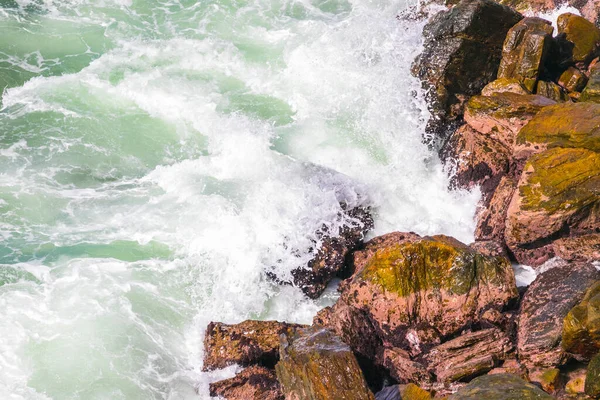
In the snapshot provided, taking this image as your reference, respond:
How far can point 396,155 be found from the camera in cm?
1302

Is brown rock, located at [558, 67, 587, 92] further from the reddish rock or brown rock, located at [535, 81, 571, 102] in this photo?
the reddish rock

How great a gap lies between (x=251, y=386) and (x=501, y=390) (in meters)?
3.65

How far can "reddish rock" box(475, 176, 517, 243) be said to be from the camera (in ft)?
33.3

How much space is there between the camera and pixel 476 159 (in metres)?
11.5

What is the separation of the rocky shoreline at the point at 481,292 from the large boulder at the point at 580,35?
1063 mm

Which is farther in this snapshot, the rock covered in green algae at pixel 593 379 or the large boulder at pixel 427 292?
the large boulder at pixel 427 292

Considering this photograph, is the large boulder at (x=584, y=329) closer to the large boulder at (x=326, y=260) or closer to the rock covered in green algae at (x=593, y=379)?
the rock covered in green algae at (x=593, y=379)

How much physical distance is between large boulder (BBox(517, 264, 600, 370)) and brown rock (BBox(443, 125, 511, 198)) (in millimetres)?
3235

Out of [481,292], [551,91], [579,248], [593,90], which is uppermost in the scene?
[593,90]

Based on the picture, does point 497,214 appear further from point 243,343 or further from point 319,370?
point 243,343

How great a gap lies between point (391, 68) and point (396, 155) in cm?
299

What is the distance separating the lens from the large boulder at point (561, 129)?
378 inches

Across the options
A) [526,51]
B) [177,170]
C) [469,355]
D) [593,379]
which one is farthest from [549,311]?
[177,170]

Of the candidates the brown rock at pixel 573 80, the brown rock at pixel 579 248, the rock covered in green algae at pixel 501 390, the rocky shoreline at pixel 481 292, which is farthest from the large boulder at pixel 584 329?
the brown rock at pixel 573 80
